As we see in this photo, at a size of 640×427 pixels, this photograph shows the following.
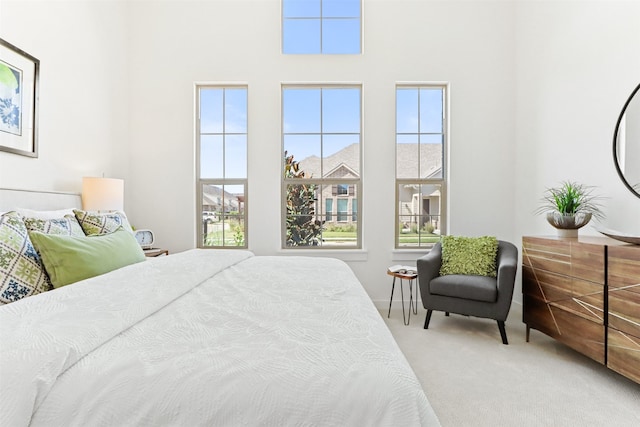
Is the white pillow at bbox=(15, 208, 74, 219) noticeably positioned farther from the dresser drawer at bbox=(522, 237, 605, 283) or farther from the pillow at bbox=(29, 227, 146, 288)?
the dresser drawer at bbox=(522, 237, 605, 283)

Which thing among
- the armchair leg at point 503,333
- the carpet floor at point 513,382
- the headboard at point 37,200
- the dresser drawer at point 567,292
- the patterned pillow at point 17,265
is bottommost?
the carpet floor at point 513,382

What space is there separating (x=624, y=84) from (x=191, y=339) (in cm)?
321

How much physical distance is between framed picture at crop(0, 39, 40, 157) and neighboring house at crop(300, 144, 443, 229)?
2.33 metres

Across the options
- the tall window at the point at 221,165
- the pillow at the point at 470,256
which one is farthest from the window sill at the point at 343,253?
the pillow at the point at 470,256

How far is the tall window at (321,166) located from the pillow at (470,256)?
1028 millimetres

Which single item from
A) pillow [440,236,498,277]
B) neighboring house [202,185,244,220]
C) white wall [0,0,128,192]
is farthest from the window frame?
white wall [0,0,128,192]

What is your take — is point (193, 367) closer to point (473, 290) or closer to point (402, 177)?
point (473, 290)

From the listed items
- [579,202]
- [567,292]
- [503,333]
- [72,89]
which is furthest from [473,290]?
[72,89]

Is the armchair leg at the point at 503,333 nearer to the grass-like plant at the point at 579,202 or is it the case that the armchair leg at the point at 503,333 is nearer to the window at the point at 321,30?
the grass-like plant at the point at 579,202

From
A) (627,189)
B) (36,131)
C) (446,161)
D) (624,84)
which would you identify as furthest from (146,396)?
(446,161)

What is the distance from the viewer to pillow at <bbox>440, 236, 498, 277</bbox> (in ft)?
9.48

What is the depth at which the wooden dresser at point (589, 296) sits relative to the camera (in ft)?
5.93

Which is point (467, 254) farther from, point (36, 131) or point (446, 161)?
point (36, 131)

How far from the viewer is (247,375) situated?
755 mm
